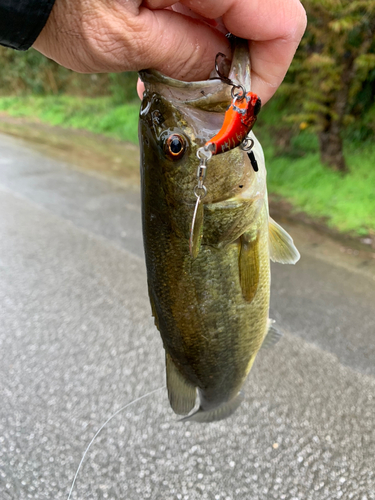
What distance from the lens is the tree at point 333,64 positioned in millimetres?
4781

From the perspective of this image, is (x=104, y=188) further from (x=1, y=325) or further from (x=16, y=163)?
(x=1, y=325)

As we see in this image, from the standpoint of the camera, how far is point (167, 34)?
1.04 metres

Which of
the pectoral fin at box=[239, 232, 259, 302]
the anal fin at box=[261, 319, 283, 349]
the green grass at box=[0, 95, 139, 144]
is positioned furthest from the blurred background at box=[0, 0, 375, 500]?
the green grass at box=[0, 95, 139, 144]

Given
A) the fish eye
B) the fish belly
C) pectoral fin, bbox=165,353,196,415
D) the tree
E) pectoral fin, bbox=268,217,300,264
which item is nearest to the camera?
the fish eye

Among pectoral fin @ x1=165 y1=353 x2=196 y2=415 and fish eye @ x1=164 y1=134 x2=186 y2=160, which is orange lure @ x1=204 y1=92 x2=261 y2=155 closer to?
fish eye @ x1=164 y1=134 x2=186 y2=160

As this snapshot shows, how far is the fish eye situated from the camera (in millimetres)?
1192

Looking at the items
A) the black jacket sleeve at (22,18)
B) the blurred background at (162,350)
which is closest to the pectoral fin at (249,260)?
the black jacket sleeve at (22,18)

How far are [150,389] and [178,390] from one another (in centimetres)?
138

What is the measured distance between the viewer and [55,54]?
1.12m

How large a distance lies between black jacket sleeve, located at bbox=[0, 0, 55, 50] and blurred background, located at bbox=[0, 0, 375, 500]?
7.80ft

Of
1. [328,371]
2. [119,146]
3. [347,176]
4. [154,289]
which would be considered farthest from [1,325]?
[119,146]

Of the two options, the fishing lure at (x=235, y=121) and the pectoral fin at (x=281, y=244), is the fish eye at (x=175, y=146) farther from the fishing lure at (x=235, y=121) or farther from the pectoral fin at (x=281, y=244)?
the pectoral fin at (x=281, y=244)

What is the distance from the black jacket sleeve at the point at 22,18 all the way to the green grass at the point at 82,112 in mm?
7673

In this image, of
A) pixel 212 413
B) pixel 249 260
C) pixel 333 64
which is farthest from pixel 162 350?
pixel 333 64
